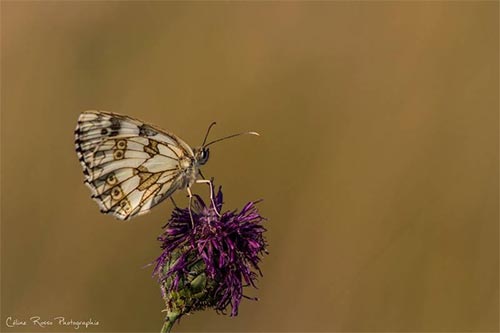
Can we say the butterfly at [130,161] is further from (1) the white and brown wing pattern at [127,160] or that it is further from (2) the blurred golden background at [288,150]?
(2) the blurred golden background at [288,150]

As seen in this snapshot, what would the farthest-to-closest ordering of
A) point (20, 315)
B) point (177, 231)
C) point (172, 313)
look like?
point (20, 315) < point (177, 231) < point (172, 313)

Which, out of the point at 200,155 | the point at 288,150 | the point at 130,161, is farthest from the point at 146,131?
the point at 288,150

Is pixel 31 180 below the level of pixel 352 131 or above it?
below

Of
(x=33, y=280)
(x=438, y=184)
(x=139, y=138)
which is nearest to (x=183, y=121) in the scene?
(x=33, y=280)

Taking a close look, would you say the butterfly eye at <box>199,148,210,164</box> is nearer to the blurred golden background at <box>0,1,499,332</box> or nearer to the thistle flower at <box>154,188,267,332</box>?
the thistle flower at <box>154,188,267,332</box>

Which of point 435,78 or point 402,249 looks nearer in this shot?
point 402,249

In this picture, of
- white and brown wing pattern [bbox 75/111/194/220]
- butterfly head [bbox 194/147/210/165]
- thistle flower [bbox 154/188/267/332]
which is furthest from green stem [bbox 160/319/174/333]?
butterfly head [bbox 194/147/210/165]

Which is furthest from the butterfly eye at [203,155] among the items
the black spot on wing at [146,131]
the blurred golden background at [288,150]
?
the blurred golden background at [288,150]

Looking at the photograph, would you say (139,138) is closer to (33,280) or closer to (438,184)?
(33,280)
